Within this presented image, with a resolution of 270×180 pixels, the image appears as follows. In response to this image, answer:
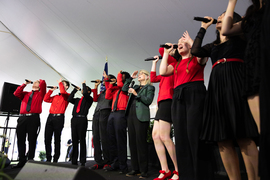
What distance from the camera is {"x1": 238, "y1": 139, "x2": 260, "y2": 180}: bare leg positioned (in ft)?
3.63

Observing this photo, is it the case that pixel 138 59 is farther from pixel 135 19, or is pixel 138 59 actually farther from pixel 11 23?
pixel 11 23

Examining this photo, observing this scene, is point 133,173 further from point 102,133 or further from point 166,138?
point 102,133

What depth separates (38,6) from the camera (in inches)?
175

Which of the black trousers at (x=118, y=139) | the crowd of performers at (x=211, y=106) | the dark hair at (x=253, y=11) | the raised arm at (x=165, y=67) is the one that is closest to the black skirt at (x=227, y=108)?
the crowd of performers at (x=211, y=106)

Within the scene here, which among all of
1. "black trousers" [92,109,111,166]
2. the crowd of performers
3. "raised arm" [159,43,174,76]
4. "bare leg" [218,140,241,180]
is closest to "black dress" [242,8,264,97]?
the crowd of performers

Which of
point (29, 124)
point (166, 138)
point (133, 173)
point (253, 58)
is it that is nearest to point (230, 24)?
point (253, 58)

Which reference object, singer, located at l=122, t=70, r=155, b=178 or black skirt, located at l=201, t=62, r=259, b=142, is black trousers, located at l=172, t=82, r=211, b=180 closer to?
black skirt, located at l=201, t=62, r=259, b=142

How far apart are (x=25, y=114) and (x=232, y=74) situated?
3617 mm

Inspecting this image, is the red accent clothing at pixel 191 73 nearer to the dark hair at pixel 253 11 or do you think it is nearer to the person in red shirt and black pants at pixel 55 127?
the dark hair at pixel 253 11

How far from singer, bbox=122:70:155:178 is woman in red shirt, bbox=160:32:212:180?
881 mm

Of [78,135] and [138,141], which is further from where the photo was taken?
[78,135]

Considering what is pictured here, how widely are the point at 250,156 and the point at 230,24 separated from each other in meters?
0.75

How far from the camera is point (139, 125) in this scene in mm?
2555

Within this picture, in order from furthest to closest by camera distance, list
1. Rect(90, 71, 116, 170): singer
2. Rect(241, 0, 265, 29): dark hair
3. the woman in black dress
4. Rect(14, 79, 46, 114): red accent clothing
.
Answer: Rect(14, 79, 46, 114): red accent clothing
Rect(90, 71, 116, 170): singer
the woman in black dress
Rect(241, 0, 265, 29): dark hair
